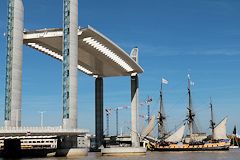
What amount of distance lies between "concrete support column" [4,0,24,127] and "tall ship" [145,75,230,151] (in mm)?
52002

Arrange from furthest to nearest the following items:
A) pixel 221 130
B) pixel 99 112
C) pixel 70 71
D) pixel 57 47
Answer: pixel 221 130 → pixel 99 112 → pixel 57 47 → pixel 70 71

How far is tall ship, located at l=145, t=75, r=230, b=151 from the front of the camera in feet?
381

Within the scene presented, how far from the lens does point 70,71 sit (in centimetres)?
7150

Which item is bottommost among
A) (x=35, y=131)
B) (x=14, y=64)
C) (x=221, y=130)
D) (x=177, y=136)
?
(x=177, y=136)

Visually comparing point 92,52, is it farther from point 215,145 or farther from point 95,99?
point 215,145

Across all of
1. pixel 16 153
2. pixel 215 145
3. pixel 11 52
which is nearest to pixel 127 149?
pixel 16 153

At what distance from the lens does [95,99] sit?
105938mm

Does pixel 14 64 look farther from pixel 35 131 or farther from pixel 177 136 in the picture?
pixel 177 136

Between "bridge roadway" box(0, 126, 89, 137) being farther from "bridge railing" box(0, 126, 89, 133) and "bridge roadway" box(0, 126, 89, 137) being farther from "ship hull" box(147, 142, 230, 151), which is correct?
"ship hull" box(147, 142, 230, 151)

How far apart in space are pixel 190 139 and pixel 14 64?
6271 cm

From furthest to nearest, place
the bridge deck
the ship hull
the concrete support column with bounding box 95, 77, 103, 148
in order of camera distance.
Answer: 1. the ship hull
2. the concrete support column with bounding box 95, 77, 103, 148
3. the bridge deck

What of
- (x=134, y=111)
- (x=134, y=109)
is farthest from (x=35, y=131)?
(x=134, y=109)

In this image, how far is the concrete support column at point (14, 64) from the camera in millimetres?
71125

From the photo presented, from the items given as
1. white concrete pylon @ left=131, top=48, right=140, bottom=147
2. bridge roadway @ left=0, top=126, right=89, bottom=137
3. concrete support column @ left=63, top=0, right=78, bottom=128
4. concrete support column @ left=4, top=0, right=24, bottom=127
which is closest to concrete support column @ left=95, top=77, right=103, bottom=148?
white concrete pylon @ left=131, top=48, right=140, bottom=147
